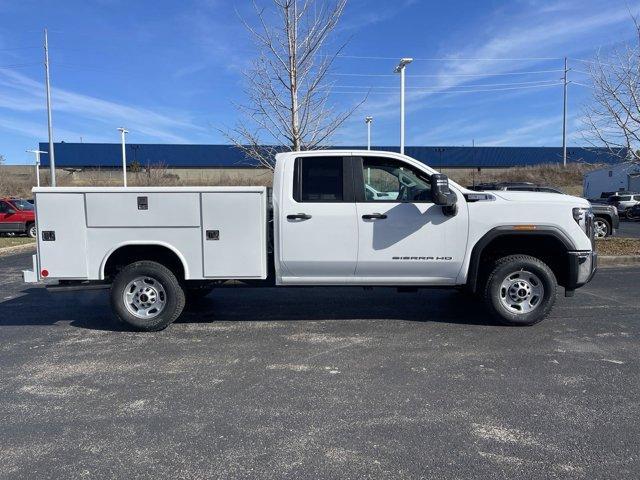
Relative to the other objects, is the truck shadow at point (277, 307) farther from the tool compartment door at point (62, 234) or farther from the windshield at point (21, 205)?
the windshield at point (21, 205)

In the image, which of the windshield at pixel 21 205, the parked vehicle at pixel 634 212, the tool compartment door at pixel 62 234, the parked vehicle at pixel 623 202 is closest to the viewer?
the tool compartment door at pixel 62 234

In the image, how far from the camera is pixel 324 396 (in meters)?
4.09

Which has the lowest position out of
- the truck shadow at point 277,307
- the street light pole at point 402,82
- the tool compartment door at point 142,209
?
the truck shadow at point 277,307

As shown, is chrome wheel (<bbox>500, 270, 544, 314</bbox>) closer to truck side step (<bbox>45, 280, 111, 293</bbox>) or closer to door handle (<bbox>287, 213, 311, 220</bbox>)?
door handle (<bbox>287, 213, 311, 220</bbox>)

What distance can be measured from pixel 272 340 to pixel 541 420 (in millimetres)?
2968

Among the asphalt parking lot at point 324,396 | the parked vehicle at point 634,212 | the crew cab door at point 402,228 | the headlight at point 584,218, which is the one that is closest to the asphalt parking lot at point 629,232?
the parked vehicle at point 634,212

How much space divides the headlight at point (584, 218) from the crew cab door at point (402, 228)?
1340 millimetres

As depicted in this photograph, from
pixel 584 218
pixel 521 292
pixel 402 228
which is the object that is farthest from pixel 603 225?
pixel 402 228

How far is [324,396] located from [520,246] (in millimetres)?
3481

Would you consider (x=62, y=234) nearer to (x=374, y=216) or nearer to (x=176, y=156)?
(x=374, y=216)

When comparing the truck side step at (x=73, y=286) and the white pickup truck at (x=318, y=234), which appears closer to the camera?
the white pickup truck at (x=318, y=234)

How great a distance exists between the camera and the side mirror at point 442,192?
5.45 m

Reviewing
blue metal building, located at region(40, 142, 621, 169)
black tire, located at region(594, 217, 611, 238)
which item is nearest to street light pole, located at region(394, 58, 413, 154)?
black tire, located at region(594, 217, 611, 238)

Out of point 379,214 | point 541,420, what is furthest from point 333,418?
point 379,214
